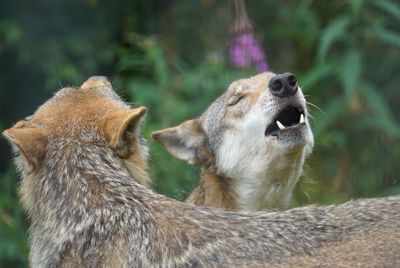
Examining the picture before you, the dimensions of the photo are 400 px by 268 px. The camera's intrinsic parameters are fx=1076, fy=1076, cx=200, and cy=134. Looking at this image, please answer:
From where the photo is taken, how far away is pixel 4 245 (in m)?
8.95

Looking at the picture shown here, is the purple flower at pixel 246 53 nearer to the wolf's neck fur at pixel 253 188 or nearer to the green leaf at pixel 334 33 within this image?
the green leaf at pixel 334 33

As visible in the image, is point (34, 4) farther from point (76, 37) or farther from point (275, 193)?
point (275, 193)

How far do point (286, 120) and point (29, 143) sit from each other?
202 centimetres

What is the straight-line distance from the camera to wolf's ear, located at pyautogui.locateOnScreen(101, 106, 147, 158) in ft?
18.2

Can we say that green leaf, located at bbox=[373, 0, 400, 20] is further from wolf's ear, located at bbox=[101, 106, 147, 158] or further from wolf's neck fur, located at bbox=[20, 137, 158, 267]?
wolf's neck fur, located at bbox=[20, 137, 158, 267]

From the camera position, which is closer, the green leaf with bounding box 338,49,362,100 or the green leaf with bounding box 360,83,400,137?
the green leaf with bounding box 338,49,362,100

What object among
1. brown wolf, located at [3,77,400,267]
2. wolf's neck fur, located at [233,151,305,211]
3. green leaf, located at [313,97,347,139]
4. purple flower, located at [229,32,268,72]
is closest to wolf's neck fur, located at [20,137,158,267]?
brown wolf, located at [3,77,400,267]

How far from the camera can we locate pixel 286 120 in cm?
697

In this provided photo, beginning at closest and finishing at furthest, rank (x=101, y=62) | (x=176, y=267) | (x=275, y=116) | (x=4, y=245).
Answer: (x=176, y=267) → (x=275, y=116) → (x=4, y=245) → (x=101, y=62)

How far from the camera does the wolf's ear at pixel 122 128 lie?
5.56m

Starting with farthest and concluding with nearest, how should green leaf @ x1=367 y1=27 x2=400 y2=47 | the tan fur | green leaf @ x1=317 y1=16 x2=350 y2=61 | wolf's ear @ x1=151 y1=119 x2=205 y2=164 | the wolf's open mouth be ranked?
green leaf @ x1=367 y1=27 x2=400 y2=47
green leaf @ x1=317 y1=16 x2=350 y2=61
wolf's ear @ x1=151 y1=119 x2=205 y2=164
the tan fur
the wolf's open mouth

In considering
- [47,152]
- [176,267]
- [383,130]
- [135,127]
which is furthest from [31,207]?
[383,130]

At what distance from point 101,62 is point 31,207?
6.30 meters

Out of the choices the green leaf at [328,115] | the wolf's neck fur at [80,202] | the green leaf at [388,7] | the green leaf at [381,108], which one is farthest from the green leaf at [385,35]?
the wolf's neck fur at [80,202]
